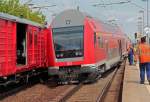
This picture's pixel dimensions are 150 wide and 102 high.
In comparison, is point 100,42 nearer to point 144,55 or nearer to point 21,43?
point 21,43

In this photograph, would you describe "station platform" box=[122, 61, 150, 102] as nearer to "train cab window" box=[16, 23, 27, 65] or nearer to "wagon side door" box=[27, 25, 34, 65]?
"wagon side door" box=[27, 25, 34, 65]

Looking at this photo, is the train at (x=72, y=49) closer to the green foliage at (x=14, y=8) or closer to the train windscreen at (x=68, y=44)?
the train windscreen at (x=68, y=44)

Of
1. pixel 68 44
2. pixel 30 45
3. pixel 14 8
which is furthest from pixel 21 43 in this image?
pixel 14 8

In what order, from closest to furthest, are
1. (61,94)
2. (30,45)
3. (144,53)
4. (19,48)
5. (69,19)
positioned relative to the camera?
(144,53), (61,94), (19,48), (30,45), (69,19)

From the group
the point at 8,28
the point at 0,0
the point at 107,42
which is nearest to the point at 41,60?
Answer: the point at 107,42

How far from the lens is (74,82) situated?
2375 cm

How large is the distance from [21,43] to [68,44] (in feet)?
6.88

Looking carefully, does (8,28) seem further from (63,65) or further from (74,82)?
(74,82)

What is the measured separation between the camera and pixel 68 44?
22.3 meters

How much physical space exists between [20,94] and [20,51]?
2601 millimetres

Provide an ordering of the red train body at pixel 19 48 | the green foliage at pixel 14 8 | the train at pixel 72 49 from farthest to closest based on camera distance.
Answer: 1. the green foliage at pixel 14 8
2. the train at pixel 72 49
3. the red train body at pixel 19 48

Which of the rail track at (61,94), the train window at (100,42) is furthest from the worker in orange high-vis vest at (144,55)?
the train window at (100,42)

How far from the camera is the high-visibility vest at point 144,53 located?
18.8 m

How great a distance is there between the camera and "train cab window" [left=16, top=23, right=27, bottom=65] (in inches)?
851
